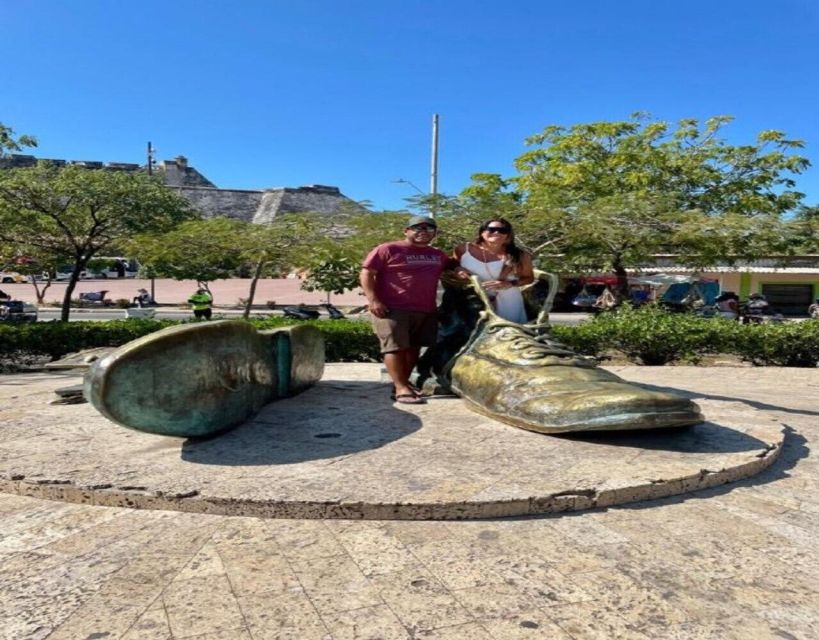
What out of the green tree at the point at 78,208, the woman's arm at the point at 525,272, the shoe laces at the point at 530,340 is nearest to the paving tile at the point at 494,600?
the shoe laces at the point at 530,340

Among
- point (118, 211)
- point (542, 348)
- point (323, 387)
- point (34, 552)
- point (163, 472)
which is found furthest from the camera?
point (118, 211)

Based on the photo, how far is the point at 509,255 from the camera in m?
5.11

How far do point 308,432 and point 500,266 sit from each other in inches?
79.6

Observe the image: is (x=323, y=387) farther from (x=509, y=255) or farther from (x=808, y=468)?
(x=808, y=468)

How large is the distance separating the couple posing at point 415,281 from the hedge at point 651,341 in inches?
185

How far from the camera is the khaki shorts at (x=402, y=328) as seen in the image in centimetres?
494

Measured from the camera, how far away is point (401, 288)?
4957 mm

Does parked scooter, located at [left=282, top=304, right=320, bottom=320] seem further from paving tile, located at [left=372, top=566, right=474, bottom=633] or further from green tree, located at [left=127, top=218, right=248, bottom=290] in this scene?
paving tile, located at [left=372, top=566, right=474, bottom=633]

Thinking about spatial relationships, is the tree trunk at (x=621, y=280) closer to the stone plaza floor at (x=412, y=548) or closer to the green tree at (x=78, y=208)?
the stone plaza floor at (x=412, y=548)

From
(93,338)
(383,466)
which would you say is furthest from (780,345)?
(93,338)

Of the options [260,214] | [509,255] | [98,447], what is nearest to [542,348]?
[509,255]

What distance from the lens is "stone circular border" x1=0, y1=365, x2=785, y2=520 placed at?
9.35 ft

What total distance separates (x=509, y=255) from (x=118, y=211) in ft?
36.1

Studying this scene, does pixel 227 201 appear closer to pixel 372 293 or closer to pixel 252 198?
pixel 252 198
